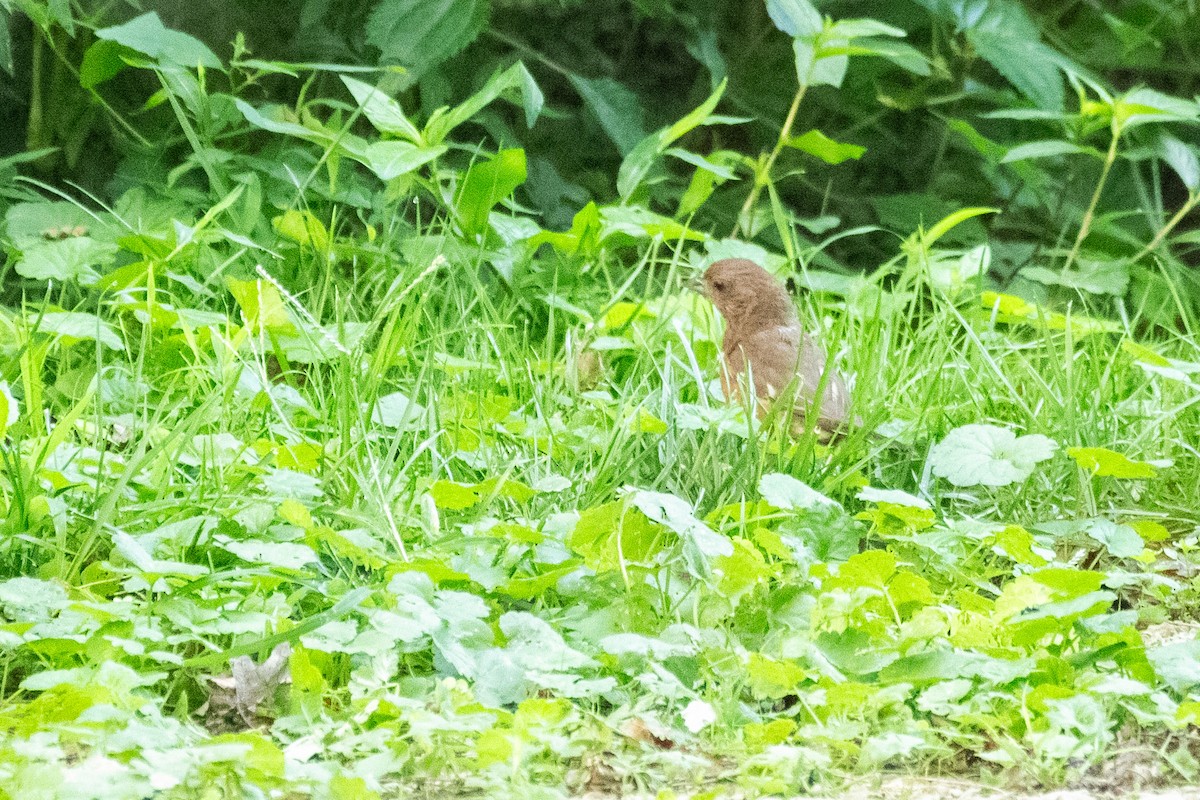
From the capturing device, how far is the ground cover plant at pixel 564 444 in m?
2.05

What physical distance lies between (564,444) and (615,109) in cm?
195

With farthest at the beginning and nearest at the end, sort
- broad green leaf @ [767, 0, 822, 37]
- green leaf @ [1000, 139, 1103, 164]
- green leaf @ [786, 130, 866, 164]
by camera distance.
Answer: green leaf @ [1000, 139, 1103, 164]
green leaf @ [786, 130, 866, 164]
broad green leaf @ [767, 0, 822, 37]

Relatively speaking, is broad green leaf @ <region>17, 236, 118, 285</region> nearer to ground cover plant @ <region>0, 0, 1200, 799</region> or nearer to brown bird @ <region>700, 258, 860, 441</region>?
ground cover plant @ <region>0, 0, 1200, 799</region>

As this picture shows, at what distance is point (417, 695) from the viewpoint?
7.00ft

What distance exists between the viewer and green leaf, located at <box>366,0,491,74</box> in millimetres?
4129

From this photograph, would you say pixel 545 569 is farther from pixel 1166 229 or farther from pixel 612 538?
pixel 1166 229

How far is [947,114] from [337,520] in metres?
3.58

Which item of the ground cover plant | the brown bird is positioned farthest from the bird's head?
the ground cover plant

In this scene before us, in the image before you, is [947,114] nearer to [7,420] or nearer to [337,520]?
[337,520]

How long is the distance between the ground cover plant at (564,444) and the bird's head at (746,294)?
0.36 ft

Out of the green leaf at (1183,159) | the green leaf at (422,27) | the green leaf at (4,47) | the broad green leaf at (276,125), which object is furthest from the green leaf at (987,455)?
the green leaf at (4,47)

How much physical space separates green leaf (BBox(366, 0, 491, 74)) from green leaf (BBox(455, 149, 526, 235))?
53 centimetres

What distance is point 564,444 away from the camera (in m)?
3.02

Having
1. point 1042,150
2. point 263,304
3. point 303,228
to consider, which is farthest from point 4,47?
point 1042,150
